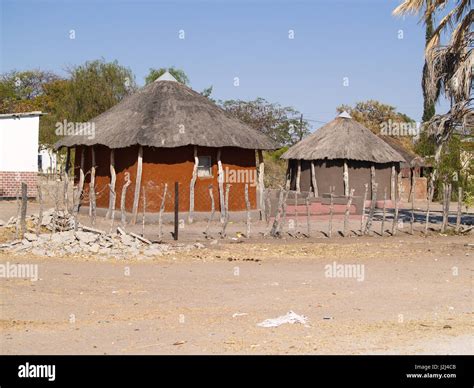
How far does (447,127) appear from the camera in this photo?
75.0 feet

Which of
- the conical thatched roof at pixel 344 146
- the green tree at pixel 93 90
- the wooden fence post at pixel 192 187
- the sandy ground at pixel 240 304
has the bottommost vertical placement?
the sandy ground at pixel 240 304

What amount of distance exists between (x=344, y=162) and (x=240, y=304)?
67.7ft

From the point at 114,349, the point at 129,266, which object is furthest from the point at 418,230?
the point at 114,349

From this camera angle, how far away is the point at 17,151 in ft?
94.8

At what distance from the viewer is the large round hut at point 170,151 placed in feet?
71.1

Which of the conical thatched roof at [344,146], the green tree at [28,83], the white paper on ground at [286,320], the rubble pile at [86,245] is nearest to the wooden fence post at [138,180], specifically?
the rubble pile at [86,245]

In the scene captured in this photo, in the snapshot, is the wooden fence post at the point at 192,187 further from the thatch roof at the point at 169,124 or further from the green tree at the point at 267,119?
the green tree at the point at 267,119

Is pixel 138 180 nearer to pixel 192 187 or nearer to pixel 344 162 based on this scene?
pixel 192 187

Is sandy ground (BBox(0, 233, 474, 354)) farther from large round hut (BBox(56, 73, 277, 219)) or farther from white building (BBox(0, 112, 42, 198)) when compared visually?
white building (BBox(0, 112, 42, 198))

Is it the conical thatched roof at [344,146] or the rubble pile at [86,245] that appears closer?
the rubble pile at [86,245]

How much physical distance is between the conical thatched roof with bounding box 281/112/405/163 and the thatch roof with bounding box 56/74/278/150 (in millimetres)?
6485

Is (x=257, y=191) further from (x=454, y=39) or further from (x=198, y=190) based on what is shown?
(x=454, y=39)

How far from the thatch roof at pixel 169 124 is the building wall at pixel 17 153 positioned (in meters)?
4.53
